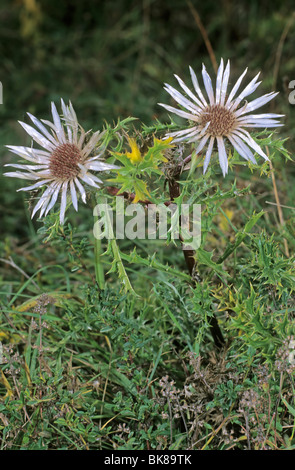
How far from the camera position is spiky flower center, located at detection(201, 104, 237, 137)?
3.86 ft

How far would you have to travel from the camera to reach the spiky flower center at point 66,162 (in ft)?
3.94

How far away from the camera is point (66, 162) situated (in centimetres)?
121

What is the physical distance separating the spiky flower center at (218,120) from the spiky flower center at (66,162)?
1.02 ft

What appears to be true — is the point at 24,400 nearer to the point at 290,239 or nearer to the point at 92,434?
the point at 92,434

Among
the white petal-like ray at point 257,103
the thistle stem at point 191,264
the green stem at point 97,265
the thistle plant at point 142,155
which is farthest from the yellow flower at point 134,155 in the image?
the green stem at point 97,265

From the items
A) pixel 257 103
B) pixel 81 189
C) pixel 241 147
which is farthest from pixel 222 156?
pixel 81 189

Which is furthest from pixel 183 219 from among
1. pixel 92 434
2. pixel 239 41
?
pixel 239 41

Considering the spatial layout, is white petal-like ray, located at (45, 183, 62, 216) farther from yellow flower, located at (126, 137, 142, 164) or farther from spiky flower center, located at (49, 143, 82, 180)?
yellow flower, located at (126, 137, 142, 164)

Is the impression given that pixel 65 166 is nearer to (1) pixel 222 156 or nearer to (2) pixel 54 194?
(2) pixel 54 194

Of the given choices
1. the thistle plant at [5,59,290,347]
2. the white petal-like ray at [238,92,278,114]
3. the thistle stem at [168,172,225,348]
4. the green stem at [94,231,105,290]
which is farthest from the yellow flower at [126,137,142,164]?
the green stem at [94,231,105,290]

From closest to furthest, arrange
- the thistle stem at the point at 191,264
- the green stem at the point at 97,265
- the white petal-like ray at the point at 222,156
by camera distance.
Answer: the white petal-like ray at the point at 222,156, the thistle stem at the point at 191,264, the green stem at the point at 97,265

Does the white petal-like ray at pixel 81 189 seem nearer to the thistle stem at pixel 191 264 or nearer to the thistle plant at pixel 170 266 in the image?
the thistle plant at pixel 170 266

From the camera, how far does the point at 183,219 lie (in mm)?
1286

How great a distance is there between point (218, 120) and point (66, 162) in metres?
0.37
